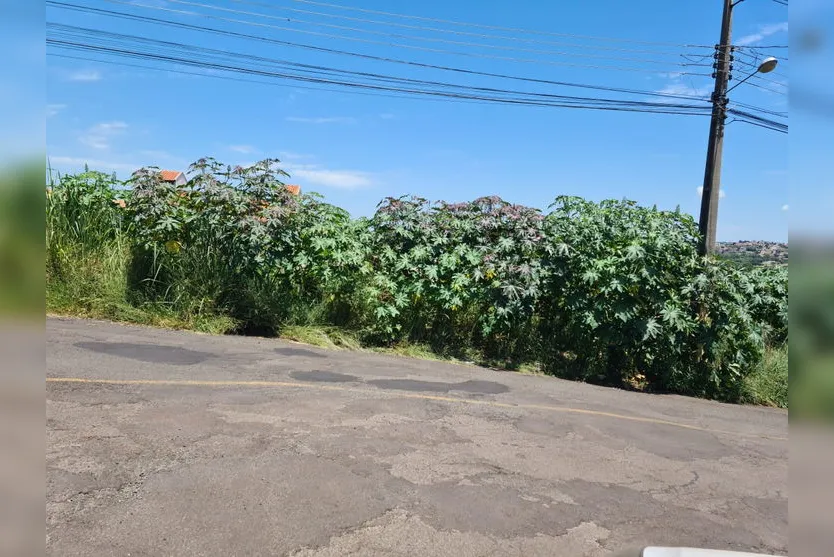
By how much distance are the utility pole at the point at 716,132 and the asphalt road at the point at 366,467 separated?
16.7ft

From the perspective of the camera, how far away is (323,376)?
24.7 feet

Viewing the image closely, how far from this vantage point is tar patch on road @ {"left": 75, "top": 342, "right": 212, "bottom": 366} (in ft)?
24.1

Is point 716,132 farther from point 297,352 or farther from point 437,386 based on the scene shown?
point 297,352

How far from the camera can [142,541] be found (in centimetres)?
324

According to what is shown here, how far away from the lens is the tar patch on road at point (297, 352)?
8.73 meters

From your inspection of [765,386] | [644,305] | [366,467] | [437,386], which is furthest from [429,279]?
[366,467]

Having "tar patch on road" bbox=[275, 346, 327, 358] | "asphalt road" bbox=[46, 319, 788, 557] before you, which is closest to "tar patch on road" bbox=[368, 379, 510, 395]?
"asphalt road" bbox=[46, 319, 788, 557]

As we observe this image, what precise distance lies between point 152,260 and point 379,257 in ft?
13.1

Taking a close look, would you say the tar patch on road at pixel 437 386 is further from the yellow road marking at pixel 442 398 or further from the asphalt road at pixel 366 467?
the yellow road marking at pixel 442 398

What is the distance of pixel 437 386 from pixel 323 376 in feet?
4.79

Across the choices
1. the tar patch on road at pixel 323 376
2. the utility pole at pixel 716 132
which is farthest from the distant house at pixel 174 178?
the utility pole at pixel 716 132

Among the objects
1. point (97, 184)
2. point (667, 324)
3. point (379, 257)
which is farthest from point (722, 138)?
point (97, 184)
